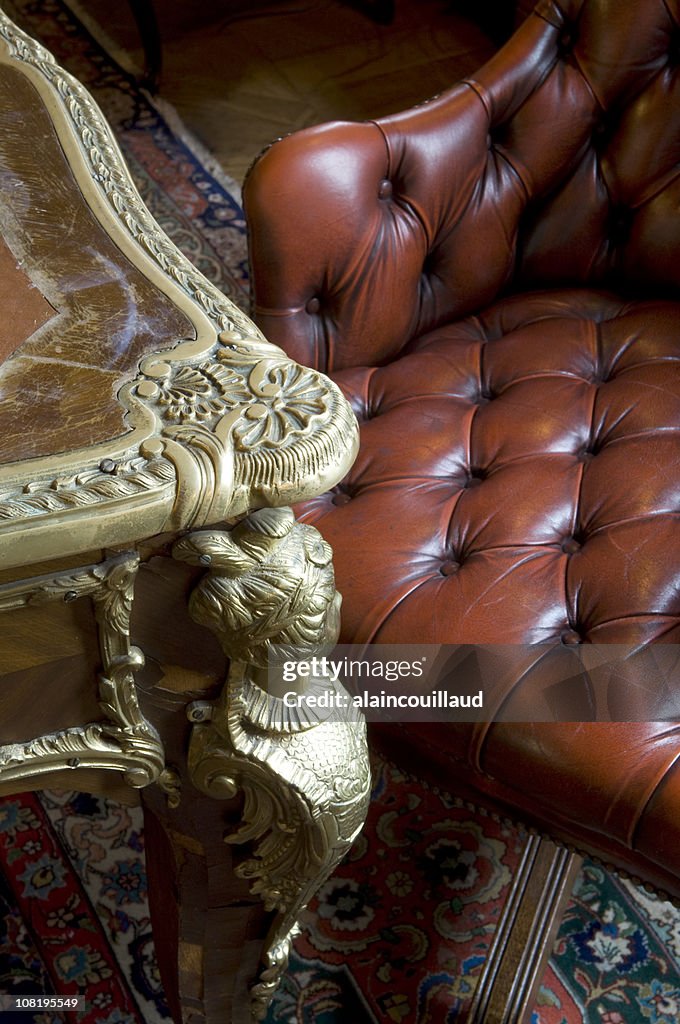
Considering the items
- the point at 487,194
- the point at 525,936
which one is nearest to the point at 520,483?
the point at 487,194

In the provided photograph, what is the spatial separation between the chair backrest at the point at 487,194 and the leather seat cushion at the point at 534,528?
46mm

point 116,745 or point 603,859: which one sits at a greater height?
point 116,745

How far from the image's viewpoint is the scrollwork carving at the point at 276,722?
0.45 m

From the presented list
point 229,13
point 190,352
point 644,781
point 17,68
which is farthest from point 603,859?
point 229,13

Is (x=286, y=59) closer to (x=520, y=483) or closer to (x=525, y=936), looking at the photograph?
(x=520, y=483)

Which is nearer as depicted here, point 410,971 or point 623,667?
point 623,667

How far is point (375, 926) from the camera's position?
95cm

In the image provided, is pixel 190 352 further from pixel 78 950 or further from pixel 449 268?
pixel 78 950

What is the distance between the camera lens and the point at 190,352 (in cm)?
46

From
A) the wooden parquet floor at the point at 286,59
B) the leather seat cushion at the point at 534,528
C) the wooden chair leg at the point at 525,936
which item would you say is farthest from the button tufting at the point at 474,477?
the wooden parquet floor at the point at 286,59

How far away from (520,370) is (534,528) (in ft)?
0.57

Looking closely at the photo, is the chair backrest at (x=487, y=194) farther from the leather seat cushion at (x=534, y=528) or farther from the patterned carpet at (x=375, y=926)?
the patterned carpet at (x=375, y=926)

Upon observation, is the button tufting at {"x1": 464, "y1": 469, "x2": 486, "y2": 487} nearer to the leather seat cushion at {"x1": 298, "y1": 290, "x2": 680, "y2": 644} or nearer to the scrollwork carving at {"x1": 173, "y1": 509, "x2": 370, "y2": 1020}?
the leather seat cushion at {"x1": 298, "y1": 290, "x2": 680, "y2": 644}

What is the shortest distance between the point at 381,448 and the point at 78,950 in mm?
492
